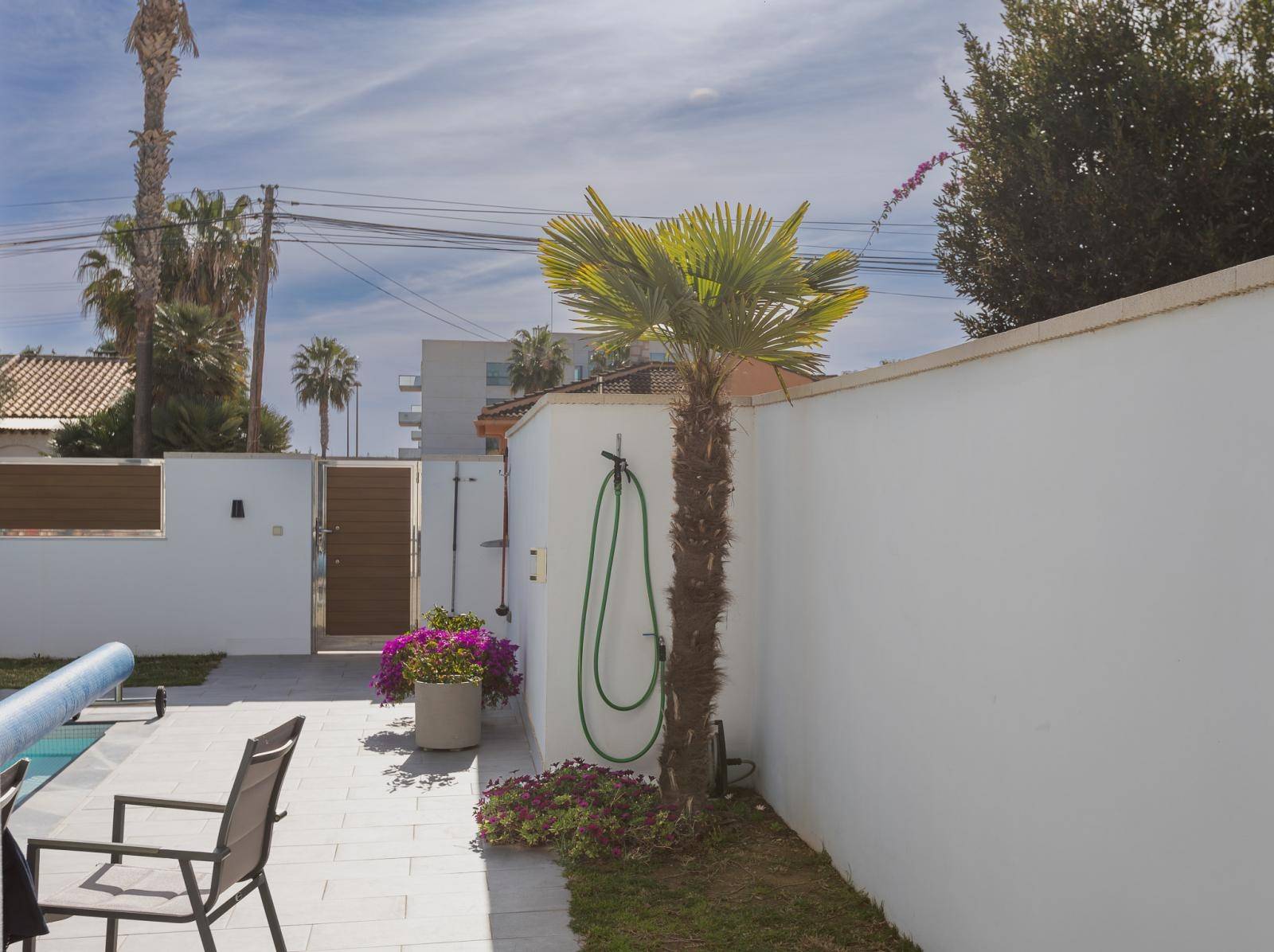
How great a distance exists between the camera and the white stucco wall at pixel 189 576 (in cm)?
990

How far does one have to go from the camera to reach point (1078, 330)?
2.66m

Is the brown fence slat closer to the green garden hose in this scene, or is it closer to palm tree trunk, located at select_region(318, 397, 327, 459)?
the green garden hose

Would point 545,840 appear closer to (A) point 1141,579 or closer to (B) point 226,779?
(B) point 226,779

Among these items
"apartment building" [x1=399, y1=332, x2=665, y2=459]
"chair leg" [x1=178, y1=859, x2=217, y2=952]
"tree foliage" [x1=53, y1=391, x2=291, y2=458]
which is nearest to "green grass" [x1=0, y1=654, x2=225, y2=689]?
"chair leg" [x1=178, y1=859, x2=217, y2=952]

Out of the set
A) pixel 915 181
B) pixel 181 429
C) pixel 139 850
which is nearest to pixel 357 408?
pixel 181 429

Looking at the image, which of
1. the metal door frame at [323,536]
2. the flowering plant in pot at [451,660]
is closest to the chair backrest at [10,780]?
the flowering plant in pot at [451,660]

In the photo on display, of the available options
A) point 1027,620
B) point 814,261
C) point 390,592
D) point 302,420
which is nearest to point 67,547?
point 390,592

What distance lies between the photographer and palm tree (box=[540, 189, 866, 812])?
14.5ft

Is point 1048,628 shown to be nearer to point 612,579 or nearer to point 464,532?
point 612,579

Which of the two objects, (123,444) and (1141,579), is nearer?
(1141,579)

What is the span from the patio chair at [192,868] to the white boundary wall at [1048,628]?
2091 mm

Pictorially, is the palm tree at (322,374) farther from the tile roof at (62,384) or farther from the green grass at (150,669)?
the green grass at (150,669)

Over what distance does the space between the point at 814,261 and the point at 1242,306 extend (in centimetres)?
264

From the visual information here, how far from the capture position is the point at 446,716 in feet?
21.4
